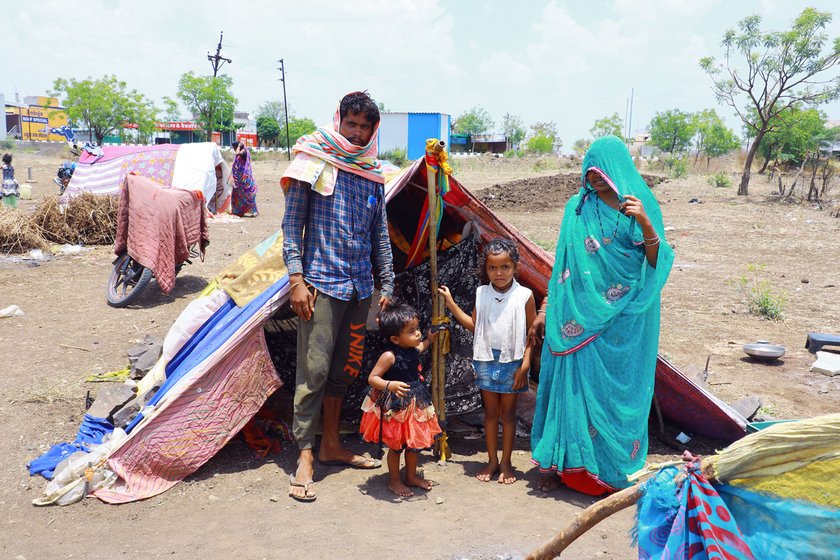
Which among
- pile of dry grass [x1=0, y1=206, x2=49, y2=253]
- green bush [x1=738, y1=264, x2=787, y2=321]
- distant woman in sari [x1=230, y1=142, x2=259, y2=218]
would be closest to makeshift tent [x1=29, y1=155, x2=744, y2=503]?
green bush [x1=738, y1=264, x2=787, y2=321]

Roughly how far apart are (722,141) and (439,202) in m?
53.0

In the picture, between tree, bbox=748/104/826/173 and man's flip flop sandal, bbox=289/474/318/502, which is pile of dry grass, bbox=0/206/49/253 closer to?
man's flip flop sandal, bbox=289/474/318/502

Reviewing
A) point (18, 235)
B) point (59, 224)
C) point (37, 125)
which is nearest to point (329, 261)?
point (18, 235)

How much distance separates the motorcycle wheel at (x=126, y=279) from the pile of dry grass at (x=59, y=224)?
120 inches

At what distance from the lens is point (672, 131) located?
5784 centimetres

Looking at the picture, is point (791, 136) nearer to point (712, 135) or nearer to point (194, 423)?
point (712, 135)

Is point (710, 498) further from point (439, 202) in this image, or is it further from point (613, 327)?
point (439, 202)

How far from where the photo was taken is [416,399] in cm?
361

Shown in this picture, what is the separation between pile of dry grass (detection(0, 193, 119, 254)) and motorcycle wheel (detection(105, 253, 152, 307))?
3.05m

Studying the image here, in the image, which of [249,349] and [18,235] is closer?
[249,349]

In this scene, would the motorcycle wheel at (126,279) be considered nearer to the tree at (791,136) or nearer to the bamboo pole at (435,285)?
the bamboo pole at (435,285)

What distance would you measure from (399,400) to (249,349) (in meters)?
0.94

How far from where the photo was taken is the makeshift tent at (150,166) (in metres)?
12.1

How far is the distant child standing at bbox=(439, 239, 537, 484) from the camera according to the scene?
370 centimetres
